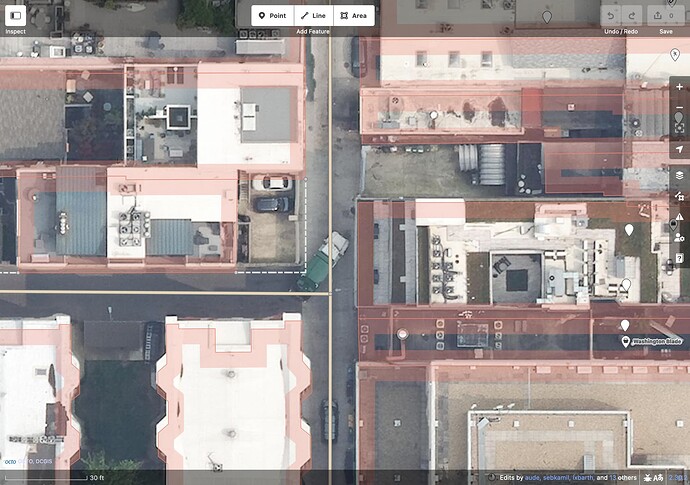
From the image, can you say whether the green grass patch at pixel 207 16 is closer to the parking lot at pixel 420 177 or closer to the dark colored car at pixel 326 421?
the parking lot at pixel 420 177

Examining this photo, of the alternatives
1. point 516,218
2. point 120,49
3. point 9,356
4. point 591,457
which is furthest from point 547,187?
point 9,356

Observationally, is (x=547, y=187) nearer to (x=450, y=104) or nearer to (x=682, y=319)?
(x=450, y=104)

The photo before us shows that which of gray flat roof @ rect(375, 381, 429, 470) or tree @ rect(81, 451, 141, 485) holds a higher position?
gray flat roof @ rect(375, 381, 429, 470)

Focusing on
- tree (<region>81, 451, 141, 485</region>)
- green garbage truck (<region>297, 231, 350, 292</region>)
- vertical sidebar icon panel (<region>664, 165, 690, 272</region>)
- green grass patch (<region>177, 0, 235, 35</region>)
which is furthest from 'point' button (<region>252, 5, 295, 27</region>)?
tree (<region>81, 451, 141, 485</region>)

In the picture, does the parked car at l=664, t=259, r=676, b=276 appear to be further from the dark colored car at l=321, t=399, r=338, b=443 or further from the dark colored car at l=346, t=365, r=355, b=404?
the dark colored car at l=321, t=399, r=338, b=443

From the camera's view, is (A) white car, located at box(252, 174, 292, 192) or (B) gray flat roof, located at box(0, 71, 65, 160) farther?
(B) gray flat roof, located at box(0, 71, 65, 160)

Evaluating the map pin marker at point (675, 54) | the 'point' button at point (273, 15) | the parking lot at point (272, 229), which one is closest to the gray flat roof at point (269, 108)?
the parking lot at point (272, 229)
